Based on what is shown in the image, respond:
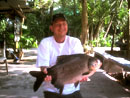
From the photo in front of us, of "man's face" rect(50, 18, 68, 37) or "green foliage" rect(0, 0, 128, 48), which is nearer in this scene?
"man's face" rect(50, 18, 68, 37)

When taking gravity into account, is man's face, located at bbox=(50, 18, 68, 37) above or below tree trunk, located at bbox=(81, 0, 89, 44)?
below

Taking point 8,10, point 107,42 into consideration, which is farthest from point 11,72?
point 107,42

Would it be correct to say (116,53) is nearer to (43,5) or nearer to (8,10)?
(8,10)

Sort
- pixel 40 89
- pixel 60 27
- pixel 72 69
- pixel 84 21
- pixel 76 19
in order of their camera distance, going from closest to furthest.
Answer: pixel 72 69, pixel 60 27, pixel 40 89, pixel 84 21, pixel 76 19

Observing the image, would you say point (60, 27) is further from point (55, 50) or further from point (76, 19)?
point (76, 19)

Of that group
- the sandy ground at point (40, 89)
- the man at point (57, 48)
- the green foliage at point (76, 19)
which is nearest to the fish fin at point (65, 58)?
the man at point (57, 48)

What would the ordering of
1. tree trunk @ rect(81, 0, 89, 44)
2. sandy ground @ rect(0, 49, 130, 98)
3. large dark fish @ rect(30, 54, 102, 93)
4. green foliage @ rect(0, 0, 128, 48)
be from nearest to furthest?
large dark fish @ rect(30, 54, 102, 93), sandy ground @ rect(0, 49, 130, 98), green foliage @ rect(0, 0, 128, 48), tree trunk @ rect(81, 0, 89, 44)

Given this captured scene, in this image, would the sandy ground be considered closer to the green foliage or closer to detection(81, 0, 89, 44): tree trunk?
the green foliage

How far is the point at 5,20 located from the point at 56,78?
12267 mm

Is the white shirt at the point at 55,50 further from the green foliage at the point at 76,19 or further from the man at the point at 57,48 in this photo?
the green foliage at the point at 76,19

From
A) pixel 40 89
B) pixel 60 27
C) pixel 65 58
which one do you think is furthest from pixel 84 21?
pixel 65 58

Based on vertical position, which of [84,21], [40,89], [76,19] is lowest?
[40,89]

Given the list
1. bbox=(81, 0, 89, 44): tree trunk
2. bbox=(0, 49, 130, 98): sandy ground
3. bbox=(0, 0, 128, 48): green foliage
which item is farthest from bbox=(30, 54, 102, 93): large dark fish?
bbox=(81, 0, 89, 44): tree trunk

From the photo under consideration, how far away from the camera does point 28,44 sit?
1350cm
